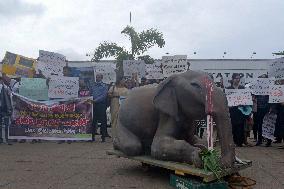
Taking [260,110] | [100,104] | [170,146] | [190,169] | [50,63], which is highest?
[50,63]

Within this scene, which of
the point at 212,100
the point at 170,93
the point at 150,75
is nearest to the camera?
the point at 212,100

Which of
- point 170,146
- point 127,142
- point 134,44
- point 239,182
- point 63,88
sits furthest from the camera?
point 134,44

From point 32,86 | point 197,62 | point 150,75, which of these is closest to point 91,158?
point 32,86

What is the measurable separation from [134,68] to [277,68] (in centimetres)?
533

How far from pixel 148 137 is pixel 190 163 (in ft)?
3.81

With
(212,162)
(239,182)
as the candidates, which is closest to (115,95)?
(239,182)

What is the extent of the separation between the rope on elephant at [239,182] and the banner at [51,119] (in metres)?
7.12

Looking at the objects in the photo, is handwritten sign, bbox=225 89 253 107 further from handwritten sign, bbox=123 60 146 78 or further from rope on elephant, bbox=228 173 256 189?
rope on elephant, bbox=228 173 256 189

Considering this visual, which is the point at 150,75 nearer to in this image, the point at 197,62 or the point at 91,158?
the point at 91,158

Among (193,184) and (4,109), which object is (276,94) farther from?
(4,109)

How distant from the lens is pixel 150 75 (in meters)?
15.1

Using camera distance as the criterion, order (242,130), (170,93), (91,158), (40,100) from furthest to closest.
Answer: (40,100)
(242,130)
(91,158)
(170,93)

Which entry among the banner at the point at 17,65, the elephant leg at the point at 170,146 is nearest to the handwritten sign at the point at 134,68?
the banner at the point at 17,65

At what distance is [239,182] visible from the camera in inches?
241
